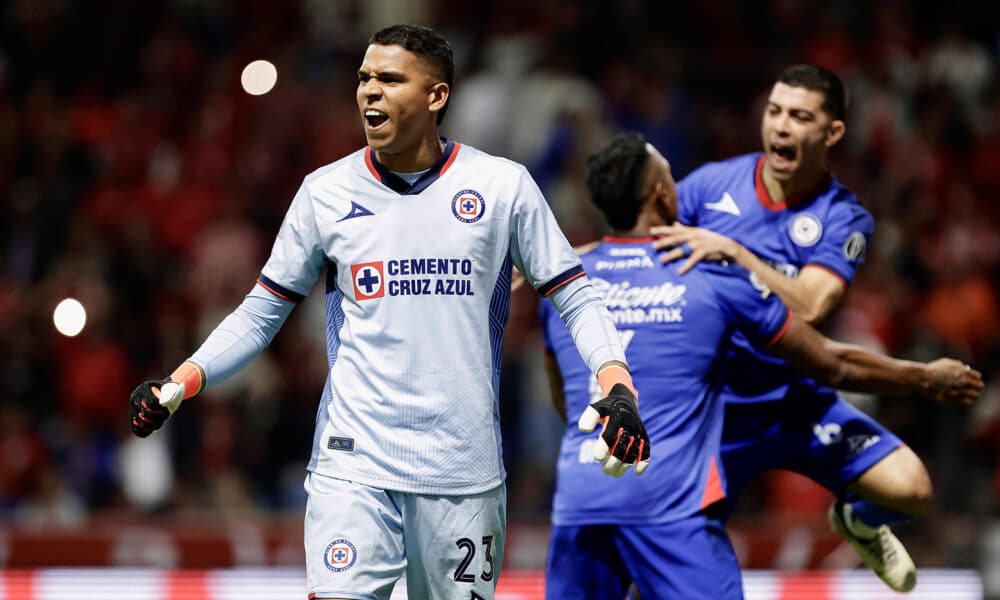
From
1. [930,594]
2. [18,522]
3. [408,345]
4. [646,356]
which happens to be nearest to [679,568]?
[646,356]

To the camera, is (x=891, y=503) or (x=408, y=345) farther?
(x=891, y=503)

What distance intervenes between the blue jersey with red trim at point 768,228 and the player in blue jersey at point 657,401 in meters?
0.56

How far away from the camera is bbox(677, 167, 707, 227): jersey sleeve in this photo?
6.12 metres

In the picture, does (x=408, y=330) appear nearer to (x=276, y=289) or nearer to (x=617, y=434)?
(x=276, y=289)

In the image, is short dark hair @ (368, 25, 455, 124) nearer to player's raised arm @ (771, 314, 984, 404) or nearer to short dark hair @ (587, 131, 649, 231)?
short dark hair @ (587, 131, 649, 231)

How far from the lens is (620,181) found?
5.27 metres

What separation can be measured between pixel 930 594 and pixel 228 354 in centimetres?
476

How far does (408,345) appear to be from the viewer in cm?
427

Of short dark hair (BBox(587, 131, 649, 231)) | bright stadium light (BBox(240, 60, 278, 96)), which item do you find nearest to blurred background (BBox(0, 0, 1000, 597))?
bright stadium light (BBox(240, 60, 278, 96))

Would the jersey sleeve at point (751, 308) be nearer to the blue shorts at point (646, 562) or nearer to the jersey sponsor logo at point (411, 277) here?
the blue shorts at point (646, 562)

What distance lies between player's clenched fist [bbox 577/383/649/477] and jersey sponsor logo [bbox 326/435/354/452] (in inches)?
32.0

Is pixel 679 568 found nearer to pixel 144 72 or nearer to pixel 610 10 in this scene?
pixel 610 10

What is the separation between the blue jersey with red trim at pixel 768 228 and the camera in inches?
231

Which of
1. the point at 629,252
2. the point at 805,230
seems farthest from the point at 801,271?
the point at 629,252
